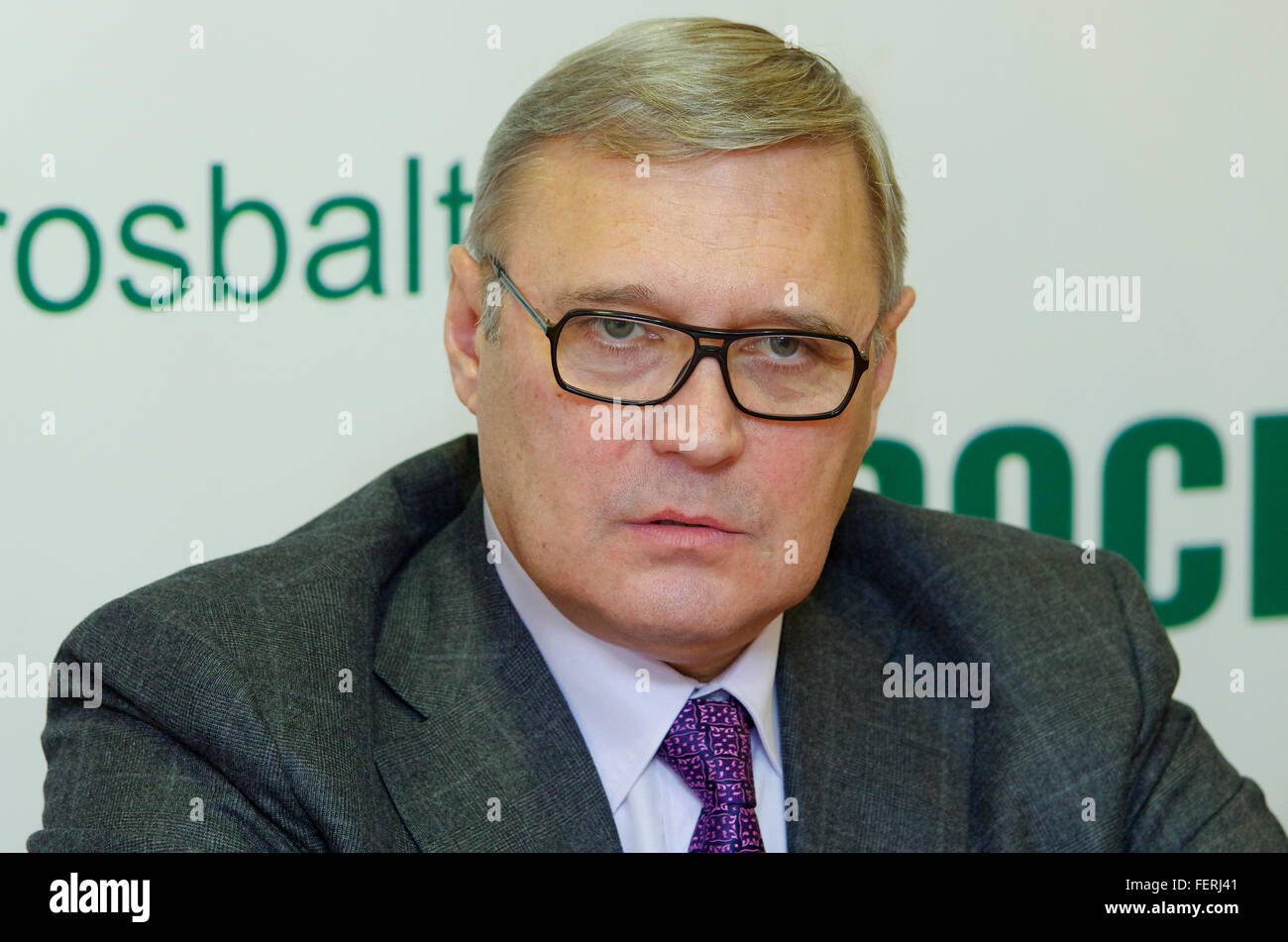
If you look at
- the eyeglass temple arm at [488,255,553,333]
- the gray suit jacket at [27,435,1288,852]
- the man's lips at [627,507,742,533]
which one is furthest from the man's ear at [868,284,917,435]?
the eyeglass temple arm at [488,255,553,333]

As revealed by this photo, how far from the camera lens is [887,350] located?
72.6 inches

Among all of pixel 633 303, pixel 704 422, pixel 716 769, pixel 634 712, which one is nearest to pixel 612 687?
pixel 634 712

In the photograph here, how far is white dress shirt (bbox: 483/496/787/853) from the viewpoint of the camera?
5.36 ft

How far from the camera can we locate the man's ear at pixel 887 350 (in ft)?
5.90

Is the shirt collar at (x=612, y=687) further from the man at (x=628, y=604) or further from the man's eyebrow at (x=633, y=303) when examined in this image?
the man's eyebrow at (x=633, y=303)

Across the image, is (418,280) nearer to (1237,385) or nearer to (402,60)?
(402,60)

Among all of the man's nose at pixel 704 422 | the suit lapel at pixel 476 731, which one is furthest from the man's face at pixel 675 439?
the suit lapel at pixel 476 731

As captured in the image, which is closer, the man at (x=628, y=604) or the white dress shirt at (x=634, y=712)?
the man at (x=628, y=604)

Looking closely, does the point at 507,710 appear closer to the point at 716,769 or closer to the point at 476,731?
the point at 476,731

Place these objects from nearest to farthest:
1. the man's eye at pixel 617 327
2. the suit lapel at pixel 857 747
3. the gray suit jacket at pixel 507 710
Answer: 1. the gray suit jacket at pixel 507 710
2. the man's eye at pixel 617 327
3. the suit lapel at pixel 857 747

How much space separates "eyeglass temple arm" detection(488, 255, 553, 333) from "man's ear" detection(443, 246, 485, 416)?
0.05m

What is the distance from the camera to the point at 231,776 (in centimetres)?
145
